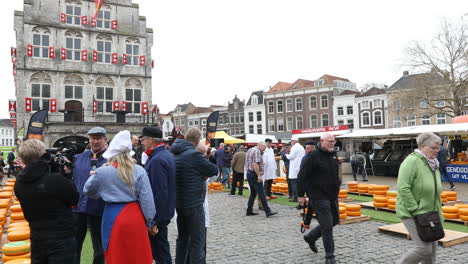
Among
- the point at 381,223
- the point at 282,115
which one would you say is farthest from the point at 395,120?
the point at 381,223

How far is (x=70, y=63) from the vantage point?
30.3 m

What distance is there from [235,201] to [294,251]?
5676mm

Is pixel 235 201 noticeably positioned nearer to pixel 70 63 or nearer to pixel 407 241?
pixel 407 241

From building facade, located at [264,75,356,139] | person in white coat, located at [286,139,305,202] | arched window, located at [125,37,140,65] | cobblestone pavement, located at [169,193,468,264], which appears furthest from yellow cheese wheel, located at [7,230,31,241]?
building facade, located at [264,75,356,139]

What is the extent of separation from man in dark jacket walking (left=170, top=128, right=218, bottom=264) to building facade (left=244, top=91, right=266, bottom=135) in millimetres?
51613

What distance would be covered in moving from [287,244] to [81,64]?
2894cm

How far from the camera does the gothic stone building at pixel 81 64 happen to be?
28641mm

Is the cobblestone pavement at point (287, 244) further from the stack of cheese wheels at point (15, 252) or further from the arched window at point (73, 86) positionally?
the arched window at point (73, 86)

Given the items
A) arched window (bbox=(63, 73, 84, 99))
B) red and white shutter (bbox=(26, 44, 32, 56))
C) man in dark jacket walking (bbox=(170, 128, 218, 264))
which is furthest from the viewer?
arched window (bbox=(63, 73, 84, 99))

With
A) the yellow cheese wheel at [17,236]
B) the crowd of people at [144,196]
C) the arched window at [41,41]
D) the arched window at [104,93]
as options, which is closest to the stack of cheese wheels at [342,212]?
the crowd of people at [144,196]

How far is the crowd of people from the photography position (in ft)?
10.9

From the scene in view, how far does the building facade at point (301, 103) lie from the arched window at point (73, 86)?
3035 cm

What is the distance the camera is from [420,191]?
3.82m

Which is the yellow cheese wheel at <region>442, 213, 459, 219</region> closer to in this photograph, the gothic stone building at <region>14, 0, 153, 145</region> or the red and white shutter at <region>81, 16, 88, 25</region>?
the gothic stone building at <region>14, 0, 153, 145</region>
